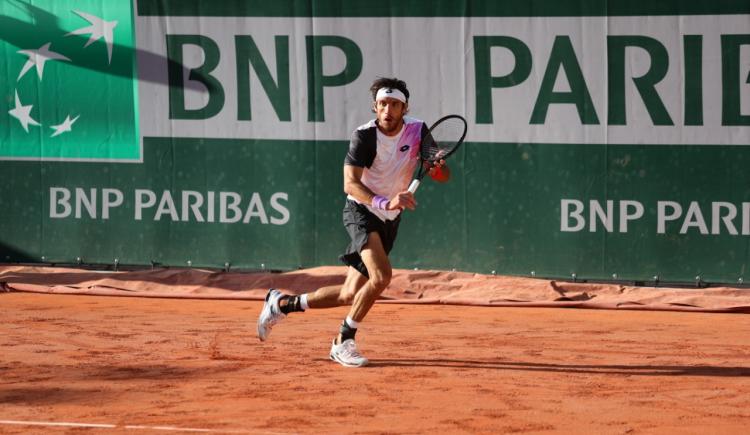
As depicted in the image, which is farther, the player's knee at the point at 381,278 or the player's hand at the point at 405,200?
the player's knee at the point at 381,278

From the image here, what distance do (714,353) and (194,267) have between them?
500 cm

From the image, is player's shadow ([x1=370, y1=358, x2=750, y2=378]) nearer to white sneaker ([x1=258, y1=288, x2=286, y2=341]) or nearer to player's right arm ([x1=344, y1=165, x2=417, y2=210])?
white sneaker ([x1=258, y1=288, x2=286, y2=341])

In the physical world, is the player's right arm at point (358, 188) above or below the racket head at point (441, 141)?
below

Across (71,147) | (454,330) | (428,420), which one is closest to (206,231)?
(71,147)

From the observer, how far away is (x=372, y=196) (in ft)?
22.9

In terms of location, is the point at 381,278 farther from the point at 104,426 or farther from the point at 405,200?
the point at 104,426

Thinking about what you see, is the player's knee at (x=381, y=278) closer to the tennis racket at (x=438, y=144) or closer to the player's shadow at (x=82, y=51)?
the tennis racket at (x=438, y=144)

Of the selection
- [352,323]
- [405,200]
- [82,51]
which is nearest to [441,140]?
[405,200]

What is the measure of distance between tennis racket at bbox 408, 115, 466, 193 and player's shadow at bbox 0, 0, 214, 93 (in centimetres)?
404

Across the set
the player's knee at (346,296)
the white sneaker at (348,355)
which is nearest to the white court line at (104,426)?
the white sneaker at (348,355)

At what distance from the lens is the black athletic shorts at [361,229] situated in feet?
23.5

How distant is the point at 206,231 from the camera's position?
11148 millimetres

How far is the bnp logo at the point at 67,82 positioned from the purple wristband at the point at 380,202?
483 centimetres

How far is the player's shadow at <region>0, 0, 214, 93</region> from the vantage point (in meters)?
11.2
